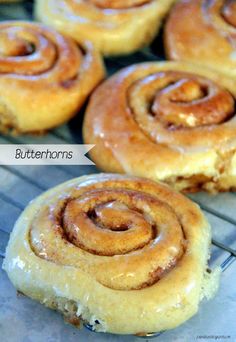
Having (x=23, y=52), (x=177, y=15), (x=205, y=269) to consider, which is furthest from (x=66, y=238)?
(x=177, y=15)

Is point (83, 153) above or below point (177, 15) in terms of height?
below

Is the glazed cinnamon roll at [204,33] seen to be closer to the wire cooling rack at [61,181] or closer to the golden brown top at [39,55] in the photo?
the golden brown top at [39,55]

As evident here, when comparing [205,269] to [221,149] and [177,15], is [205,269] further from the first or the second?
[177,15]

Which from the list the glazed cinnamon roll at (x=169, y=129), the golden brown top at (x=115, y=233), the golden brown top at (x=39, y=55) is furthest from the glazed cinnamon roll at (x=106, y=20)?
the golden brown top at (x=115, y=233)

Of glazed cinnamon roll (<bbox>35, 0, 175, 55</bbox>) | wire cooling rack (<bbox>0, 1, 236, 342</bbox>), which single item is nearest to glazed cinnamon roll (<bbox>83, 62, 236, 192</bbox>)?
wire cooling rack (<bbox>0, 1, 236, 342</bbox>)

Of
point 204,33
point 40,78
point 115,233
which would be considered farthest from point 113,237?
point 204,33

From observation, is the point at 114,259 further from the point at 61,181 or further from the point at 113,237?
the point at 61,181
